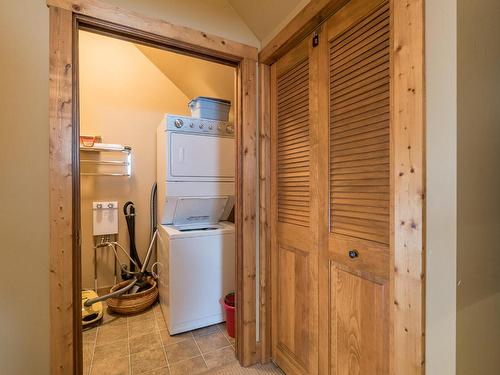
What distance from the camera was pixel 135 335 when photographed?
6.88 feet

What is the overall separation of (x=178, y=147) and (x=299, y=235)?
1452 millimetres

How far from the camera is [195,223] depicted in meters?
2.61

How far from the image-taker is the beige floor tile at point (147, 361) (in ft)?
5.62

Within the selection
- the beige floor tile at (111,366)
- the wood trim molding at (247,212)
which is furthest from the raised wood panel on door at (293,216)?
the beige floor tile at (111,366)

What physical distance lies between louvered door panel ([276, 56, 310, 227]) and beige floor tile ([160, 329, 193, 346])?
136cm

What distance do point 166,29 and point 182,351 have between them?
7.27ft

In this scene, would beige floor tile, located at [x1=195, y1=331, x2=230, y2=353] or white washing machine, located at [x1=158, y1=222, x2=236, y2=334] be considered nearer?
beige floor tile, located at [x1=195, y1=331, x2=230, y2=353]

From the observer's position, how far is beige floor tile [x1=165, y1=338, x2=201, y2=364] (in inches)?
71.5

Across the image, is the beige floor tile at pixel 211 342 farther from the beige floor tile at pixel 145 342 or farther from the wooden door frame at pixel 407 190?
the wooden door frame at pixel 407 190

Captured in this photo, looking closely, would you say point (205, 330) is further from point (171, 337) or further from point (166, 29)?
point (166, 29)

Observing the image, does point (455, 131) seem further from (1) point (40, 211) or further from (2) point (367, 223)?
(1) point (40, 211)

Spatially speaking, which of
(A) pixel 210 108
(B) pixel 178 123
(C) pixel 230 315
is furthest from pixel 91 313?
(A) pixel 210 108

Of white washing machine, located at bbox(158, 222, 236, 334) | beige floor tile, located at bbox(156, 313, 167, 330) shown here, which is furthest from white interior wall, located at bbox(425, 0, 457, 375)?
beige floor tile, located at bbox(156, 313, 167, 330)

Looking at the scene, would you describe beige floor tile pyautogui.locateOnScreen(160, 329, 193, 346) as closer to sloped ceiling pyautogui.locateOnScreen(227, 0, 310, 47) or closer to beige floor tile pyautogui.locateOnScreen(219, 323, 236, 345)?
beige floor tile pyautogui.locateOnScreen(219, 323, 236, 345)
